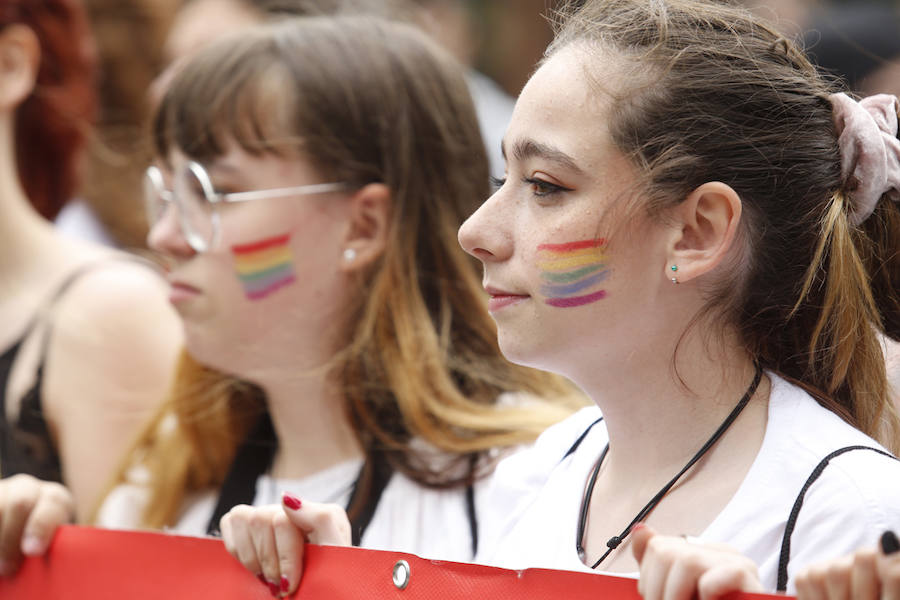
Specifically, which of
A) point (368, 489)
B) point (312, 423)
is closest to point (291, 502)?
point (368, 489)

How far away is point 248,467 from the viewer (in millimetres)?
2455

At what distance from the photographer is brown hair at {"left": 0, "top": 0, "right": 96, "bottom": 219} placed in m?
3.04

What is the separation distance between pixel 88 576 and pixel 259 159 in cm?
86

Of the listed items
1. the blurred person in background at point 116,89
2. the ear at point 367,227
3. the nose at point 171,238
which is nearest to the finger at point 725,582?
the ear at point 367,227

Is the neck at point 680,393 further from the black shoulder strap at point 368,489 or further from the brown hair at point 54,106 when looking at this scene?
the brown hair at point 54,106

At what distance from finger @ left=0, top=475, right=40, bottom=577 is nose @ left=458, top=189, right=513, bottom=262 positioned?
0.87 meters

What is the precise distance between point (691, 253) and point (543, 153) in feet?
0.74

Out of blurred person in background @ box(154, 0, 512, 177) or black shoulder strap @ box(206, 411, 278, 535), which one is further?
blurred person in background @ box(154, 0, 512, 177)

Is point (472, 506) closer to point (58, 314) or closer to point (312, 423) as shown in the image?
point (312, 423)

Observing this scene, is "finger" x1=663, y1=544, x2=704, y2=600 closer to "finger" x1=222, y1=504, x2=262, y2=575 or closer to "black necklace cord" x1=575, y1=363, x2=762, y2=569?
"black necklace cord" x1=575, y1=363, x2=762, y2=569

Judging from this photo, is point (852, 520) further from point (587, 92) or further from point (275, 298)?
point (275, 298)

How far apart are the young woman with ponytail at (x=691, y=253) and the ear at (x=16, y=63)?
1827 mm

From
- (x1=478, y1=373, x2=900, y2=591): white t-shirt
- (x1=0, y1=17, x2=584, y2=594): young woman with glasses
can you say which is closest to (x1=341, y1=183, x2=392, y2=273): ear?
(x1=0, y1=17, x2=584, y2=594): young woman with glasses

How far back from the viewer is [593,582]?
1.33 m
